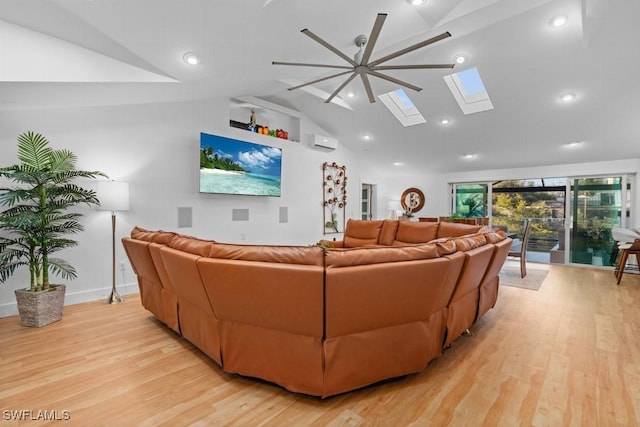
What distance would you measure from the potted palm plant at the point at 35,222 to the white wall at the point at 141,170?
28 centimetres

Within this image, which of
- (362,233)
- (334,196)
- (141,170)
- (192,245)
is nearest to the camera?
(192,245)

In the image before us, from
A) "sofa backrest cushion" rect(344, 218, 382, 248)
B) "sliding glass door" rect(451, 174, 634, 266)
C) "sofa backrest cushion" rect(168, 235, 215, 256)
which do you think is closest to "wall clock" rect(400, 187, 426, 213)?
"sliding glass door" rect(451, 174, 634, 266)

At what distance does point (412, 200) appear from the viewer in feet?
27.3

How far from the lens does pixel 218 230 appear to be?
16.6 ft

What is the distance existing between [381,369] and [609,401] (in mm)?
1399

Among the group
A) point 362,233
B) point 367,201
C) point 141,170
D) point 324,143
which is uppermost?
point 324,143

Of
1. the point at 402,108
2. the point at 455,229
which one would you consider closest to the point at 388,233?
the point at 455,229

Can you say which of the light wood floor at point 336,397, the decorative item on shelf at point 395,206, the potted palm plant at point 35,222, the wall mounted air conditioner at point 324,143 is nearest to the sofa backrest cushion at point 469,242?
the light wood floor at point 336,397

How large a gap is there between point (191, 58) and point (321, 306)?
319cm

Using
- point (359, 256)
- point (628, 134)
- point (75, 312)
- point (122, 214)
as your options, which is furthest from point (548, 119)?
point (75, 312)

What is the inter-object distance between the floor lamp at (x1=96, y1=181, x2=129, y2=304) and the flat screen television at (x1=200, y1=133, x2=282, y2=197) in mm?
1194

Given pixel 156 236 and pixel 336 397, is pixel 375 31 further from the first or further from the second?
pixel 336 397

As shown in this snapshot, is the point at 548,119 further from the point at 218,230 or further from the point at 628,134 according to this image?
the point at 218,230

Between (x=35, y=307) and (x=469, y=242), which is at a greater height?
(x=469, y=242)
